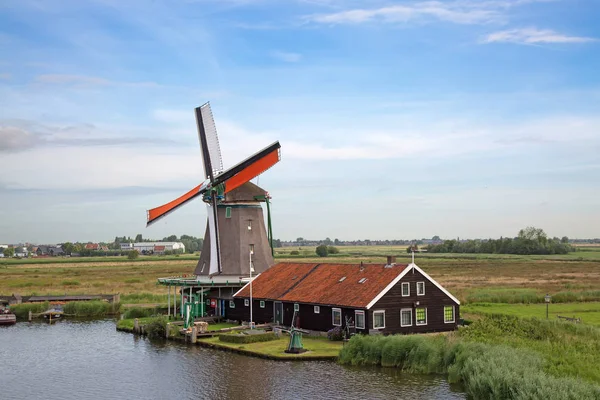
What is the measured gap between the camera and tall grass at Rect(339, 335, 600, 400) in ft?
66.3

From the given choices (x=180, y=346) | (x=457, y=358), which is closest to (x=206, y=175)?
(x=180, y=346)

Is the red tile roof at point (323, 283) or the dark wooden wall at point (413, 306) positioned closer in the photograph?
the dark wooden wall at point (413, 306)

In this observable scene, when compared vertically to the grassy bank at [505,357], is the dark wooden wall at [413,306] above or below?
above

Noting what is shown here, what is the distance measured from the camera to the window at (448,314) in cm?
3619

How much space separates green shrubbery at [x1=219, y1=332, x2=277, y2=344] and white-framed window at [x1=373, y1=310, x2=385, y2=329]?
238 inches

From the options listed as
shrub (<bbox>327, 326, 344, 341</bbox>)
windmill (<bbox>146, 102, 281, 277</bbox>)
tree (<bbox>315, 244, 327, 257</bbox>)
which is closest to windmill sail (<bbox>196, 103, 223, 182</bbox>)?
windmill (<bbox>146, 102, 281, 277</bbox>)

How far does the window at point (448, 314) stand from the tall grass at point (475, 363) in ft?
18.1

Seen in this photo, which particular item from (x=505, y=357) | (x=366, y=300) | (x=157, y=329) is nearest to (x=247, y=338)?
(x=366, y=300)

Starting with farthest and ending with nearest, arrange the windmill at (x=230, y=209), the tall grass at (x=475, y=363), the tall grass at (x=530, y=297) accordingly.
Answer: the tall grass at (x=530, y=297)
the windmill at (x=230, y=209)
the tall grass at (x=475, y=363)

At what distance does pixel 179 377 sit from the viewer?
95.8ft

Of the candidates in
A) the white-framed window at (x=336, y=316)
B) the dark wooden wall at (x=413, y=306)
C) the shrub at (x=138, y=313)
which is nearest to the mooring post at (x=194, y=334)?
the white-framed window at (x=336, y=316)

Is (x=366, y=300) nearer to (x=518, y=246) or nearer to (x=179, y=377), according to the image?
(x=179, y=377)

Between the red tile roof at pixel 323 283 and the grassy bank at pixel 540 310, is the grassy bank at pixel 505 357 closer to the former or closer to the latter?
the red tile roof at pixel 323 283

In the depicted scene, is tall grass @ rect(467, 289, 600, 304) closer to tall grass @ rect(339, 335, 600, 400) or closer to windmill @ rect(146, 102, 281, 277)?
windmill @ rect(146, 102, 281, 277)
